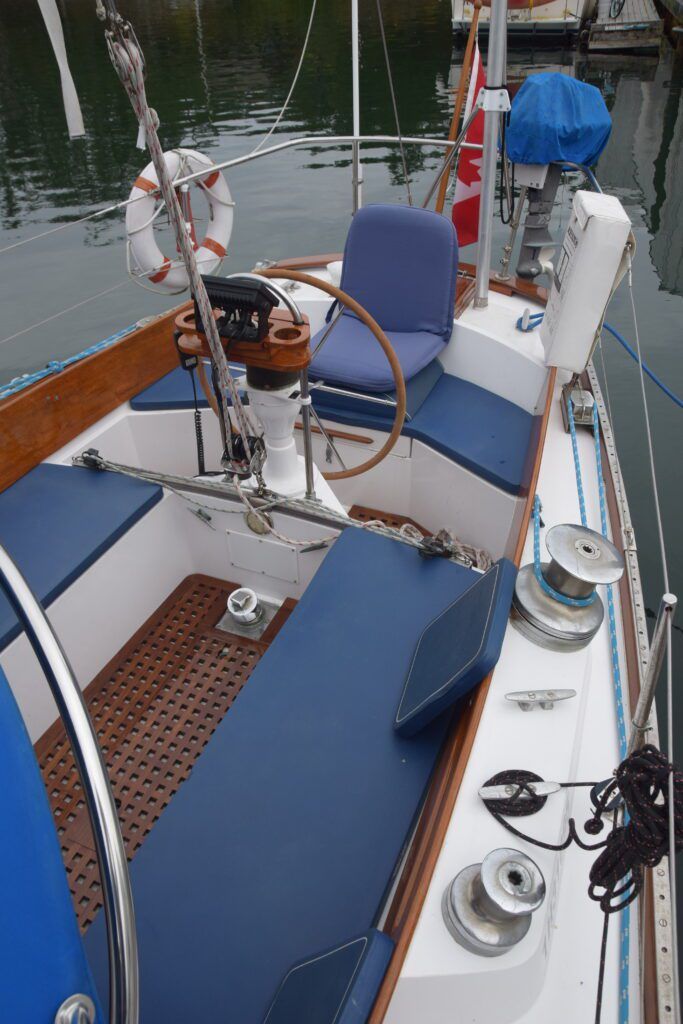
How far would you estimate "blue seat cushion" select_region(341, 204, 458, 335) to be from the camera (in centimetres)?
294

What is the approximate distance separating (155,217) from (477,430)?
2.41 m

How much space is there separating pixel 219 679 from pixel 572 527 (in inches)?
55.4

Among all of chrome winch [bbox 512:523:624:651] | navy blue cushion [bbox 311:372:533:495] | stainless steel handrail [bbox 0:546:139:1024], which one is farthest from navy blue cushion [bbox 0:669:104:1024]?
navy blue cushion [bbox 311:372:533:495]

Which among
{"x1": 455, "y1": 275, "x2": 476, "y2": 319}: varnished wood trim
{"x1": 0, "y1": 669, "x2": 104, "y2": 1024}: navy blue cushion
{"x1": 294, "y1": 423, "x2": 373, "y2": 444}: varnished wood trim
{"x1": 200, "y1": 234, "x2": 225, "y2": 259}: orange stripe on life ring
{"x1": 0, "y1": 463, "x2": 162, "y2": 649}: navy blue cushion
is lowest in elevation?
{"x1": 294, "y1": 423, "x2": 373, "y2": 444}: varnished wood trim

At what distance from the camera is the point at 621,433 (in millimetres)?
4789

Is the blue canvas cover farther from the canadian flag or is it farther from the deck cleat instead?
the deck cleat

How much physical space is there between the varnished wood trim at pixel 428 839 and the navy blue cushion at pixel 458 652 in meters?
0.07

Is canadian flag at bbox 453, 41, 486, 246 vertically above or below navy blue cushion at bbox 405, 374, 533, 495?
above

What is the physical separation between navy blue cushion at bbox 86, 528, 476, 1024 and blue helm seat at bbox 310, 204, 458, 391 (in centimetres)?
135

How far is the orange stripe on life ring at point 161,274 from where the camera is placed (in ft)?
12.6

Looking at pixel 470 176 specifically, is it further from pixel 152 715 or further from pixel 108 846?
pixel 108 846

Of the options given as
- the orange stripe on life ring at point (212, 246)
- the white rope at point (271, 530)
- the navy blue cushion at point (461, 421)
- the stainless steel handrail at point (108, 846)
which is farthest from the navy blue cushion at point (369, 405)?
the stainless steel handrail at point (108, 846)

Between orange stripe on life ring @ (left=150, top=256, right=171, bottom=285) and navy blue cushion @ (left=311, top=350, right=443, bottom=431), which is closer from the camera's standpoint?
navy blue cushion @ (left=311, top=350, right=443, bottom=431)

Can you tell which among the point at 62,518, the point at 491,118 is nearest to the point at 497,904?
the point at 62,518
